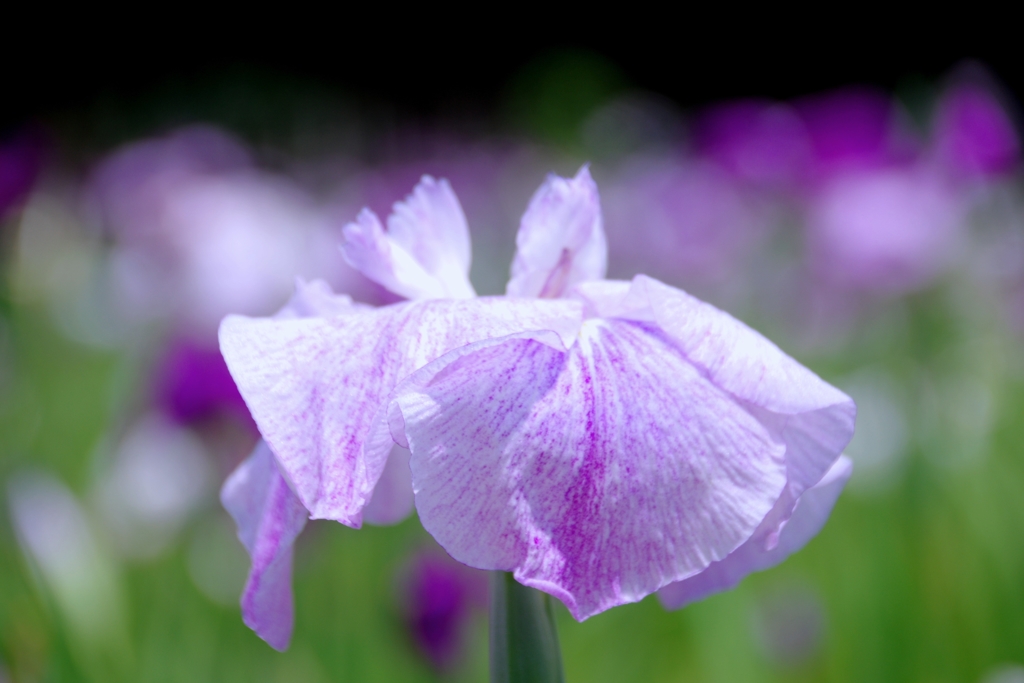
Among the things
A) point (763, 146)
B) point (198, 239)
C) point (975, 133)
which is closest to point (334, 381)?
point (975, 133)

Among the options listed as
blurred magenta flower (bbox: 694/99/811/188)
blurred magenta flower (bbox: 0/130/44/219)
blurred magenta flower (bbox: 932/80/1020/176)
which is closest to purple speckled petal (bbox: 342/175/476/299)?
blurred magenta flower (bbox: 0/130/44/219)

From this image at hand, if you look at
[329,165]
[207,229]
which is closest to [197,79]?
[329,165]

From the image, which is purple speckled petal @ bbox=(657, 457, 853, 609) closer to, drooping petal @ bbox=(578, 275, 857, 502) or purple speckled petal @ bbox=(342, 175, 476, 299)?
drooping petal @ bbox=(578, 275, 857, 502)

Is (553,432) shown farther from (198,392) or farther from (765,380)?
(198,392)

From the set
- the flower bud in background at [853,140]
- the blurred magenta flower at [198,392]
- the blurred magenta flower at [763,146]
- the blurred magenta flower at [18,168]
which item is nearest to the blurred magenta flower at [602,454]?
the blurred magenta flower at [198,392]

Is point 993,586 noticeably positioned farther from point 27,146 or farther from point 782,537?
point 27,146
